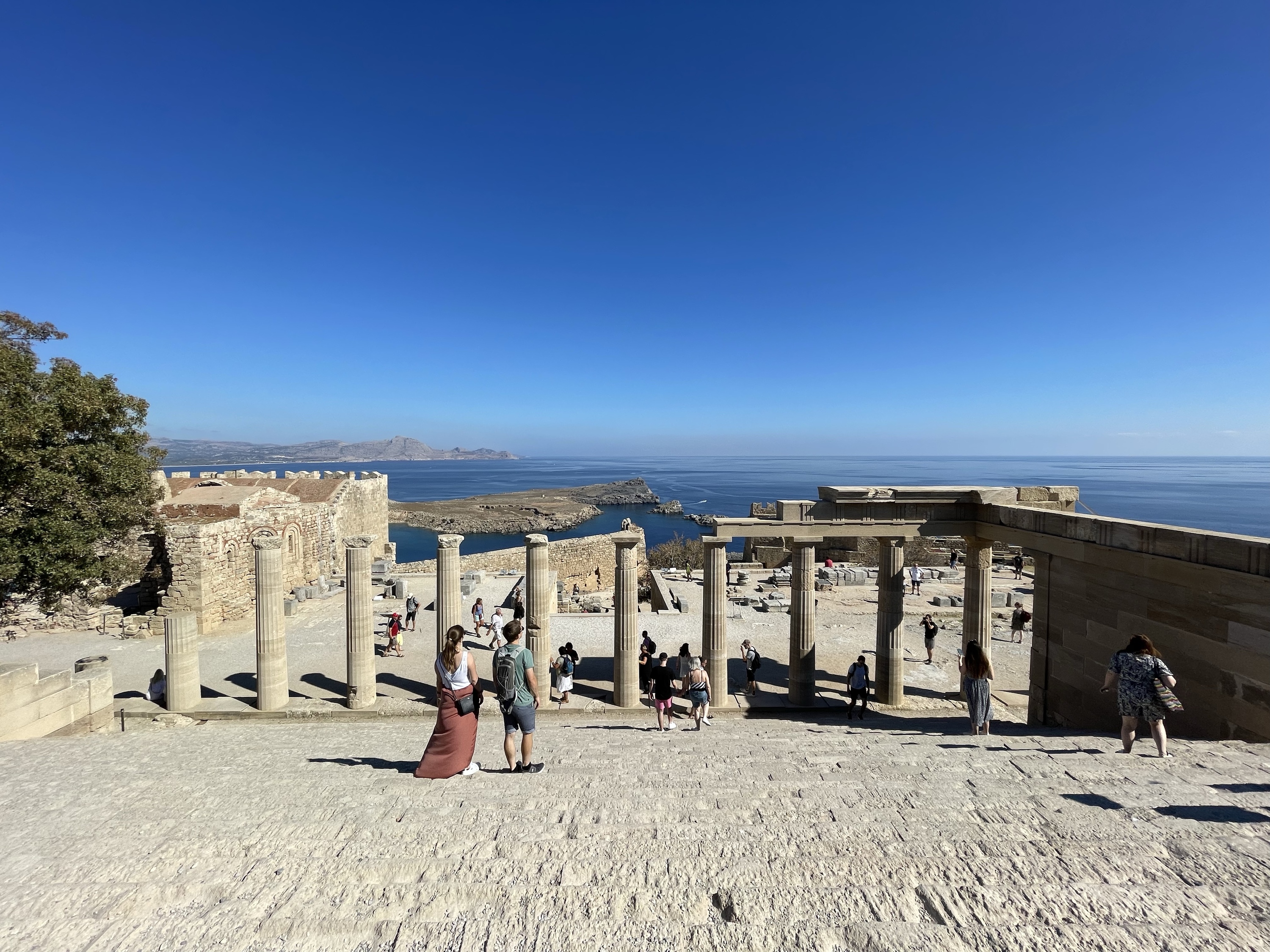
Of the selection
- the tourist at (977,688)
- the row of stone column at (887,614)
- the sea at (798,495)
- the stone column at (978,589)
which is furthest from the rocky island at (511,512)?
the tourist at (977,688)

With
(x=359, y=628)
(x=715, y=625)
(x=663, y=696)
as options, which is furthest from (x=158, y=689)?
(x=715, y=625)

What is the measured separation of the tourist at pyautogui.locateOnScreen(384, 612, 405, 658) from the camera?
14.5 meters

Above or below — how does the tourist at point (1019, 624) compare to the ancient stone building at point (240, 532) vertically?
below

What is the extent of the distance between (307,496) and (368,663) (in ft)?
68.0

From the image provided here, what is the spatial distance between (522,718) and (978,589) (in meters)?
10.1

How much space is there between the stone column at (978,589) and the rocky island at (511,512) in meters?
47.0

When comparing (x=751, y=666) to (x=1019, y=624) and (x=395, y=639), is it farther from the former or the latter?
(x=1019, y=624)

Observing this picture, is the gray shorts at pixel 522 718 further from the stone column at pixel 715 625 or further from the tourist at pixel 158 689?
the tourist at pixel 158 689

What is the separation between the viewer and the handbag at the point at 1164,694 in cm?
581

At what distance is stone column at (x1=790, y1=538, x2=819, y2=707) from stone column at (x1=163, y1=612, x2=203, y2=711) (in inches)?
493

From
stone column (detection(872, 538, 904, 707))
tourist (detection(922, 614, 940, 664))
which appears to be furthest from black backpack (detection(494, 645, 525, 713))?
tourist (detection(922, 614, 940, 664))

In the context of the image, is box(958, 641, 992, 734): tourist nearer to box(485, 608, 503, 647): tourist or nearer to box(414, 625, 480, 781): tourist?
box(414, 625, 480, 781): tourist

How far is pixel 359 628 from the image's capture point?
1099 centimetres

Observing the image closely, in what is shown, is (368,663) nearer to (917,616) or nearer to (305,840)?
→ (305,840)
